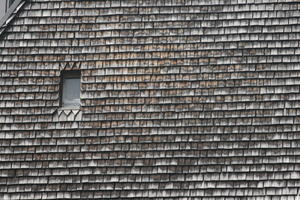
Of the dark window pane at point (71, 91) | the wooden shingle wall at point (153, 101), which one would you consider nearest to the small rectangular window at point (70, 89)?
the dark window pane at point (71, 91)

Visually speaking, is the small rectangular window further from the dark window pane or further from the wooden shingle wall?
the wooden shingle wall

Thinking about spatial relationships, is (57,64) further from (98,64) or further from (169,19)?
(169,19)

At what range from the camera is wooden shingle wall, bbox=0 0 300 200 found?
18.6 meters

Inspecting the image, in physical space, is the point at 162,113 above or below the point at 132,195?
above

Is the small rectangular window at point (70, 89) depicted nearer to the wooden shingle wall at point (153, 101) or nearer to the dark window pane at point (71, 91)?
the dark window pane at point (71, 91)

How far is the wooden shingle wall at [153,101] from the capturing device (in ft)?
61.0

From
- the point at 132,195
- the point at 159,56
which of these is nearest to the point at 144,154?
the point at 132,195

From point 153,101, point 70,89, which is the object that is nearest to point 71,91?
point 70,89

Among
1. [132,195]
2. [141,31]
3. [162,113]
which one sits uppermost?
[141,31]

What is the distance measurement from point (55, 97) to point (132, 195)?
8.09 feet

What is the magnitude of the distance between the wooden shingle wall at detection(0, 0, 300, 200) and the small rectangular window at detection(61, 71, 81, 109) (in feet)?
0.51

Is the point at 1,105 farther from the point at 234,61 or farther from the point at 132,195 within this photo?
the point at 234,61

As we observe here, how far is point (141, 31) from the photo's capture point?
1955 centimetres

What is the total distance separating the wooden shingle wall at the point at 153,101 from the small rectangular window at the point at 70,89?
16cm
